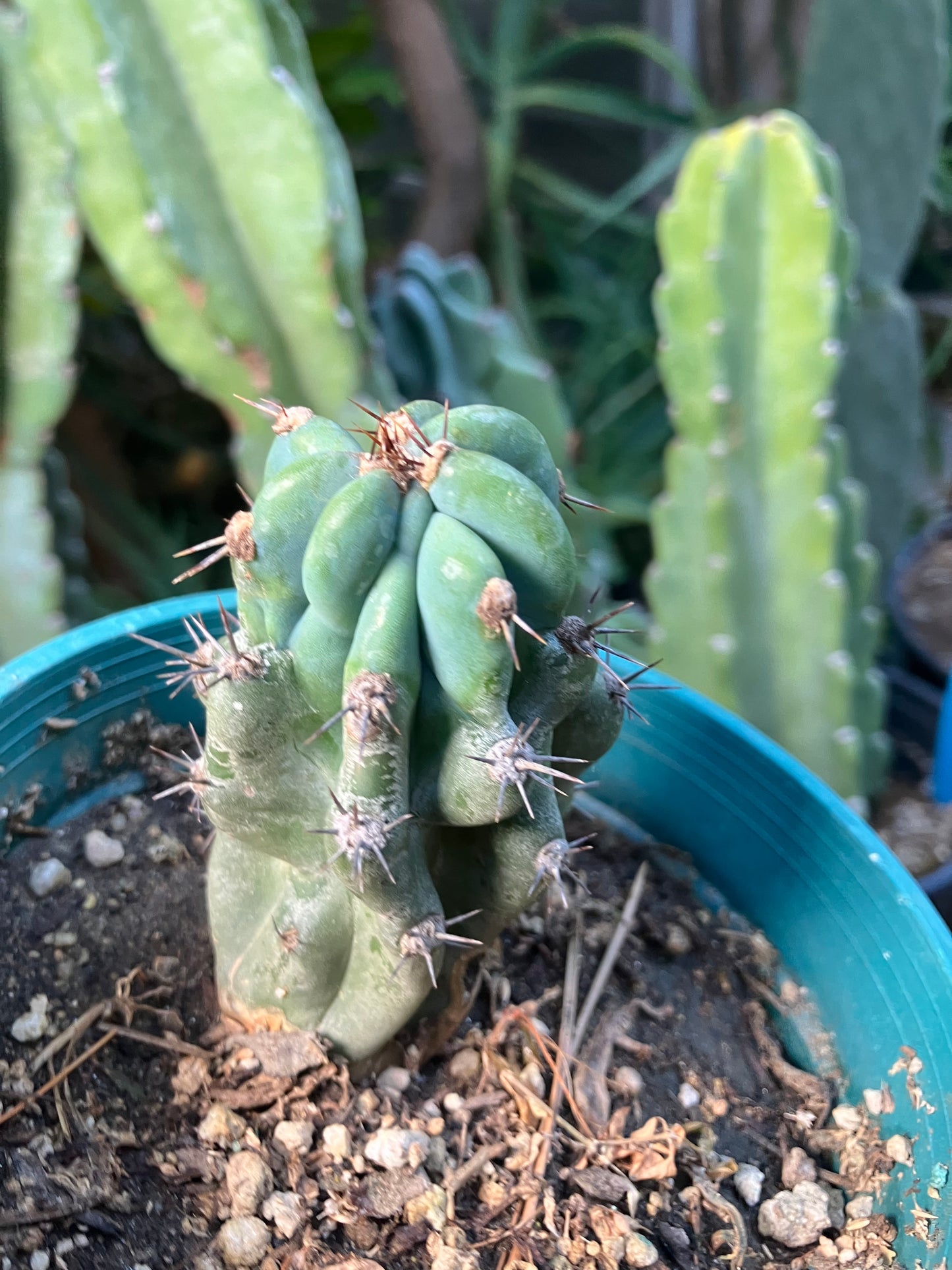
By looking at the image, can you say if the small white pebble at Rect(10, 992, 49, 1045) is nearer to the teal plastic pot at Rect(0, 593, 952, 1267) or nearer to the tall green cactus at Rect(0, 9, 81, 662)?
the teal plastic pot at Rect(0, 593, 952, 1267)

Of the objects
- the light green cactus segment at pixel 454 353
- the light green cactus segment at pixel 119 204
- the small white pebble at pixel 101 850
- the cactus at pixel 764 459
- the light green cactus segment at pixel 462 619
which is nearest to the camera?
the light green cactus segment at pixel 462 619

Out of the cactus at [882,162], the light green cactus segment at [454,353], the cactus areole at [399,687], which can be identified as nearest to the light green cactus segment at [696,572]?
the light green cactus segment at [454,353]

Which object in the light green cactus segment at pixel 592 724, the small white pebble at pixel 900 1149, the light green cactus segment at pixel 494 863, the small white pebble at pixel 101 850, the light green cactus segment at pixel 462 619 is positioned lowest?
the small white pebble at pixel 900 1149

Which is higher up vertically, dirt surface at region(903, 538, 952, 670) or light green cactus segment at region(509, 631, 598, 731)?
light green cactus segment at region(509, 631, 598, 731)

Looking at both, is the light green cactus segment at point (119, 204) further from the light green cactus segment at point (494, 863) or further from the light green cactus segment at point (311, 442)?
the light green cactus segment at point (494, 863)

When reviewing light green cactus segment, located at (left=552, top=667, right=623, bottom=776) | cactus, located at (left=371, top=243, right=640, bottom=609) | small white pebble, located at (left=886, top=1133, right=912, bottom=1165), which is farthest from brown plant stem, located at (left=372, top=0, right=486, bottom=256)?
small white pebble, located at (left=886, top=1133, right=912, bottom=1165)

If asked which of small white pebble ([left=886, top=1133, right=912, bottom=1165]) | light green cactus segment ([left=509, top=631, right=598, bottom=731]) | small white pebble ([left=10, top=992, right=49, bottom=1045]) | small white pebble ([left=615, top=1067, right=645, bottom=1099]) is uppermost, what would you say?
light green cactus segment ([left=509, top=631, right=598, bottom=731])
